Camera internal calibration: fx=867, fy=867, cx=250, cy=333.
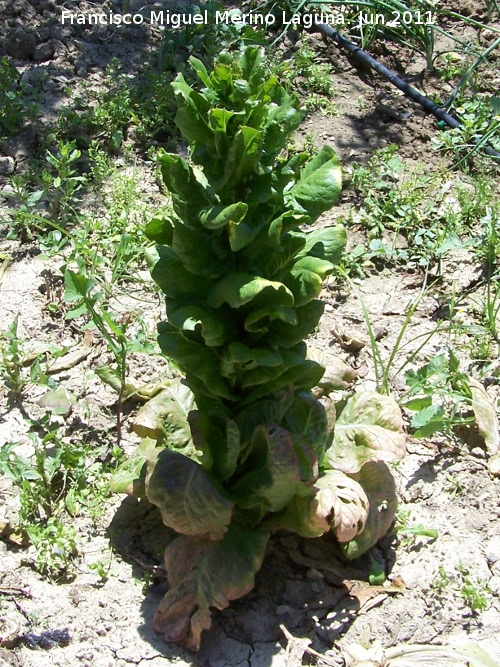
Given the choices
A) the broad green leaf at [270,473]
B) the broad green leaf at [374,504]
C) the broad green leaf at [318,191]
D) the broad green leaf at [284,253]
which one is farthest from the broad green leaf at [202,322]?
the broad green leaf at [374,504]

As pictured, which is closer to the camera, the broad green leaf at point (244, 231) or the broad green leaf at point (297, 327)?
the broad green leaf at point (244, 231)

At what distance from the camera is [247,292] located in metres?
2.46

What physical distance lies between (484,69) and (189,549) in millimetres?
3949

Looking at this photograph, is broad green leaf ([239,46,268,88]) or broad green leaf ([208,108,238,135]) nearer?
broad green leaf ([208,108,238,135])

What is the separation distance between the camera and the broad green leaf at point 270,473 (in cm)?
267

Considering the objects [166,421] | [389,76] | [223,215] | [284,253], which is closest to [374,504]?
[166,421]

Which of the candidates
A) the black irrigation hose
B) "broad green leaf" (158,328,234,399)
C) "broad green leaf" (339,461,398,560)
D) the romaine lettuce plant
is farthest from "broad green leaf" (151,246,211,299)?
the black irrigation hose

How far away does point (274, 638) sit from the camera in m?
2.85

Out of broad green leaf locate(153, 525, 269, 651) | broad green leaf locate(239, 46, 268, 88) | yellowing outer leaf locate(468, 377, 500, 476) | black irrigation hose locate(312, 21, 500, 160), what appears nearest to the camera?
broad green leaf locate(239, 46, 268, 88)

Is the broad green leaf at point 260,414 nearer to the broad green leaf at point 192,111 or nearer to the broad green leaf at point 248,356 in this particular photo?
the broad green leaf at point 248,356

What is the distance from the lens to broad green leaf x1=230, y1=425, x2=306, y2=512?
8.77ft

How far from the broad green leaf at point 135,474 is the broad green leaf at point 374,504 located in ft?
2.39

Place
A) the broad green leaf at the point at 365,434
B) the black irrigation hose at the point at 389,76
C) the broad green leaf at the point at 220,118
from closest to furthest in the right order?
1. the broad green leaf at the point at 220,118
2. the broad green leaf at the point at 365,434
3. the black irrigation hose at the point at 389,76

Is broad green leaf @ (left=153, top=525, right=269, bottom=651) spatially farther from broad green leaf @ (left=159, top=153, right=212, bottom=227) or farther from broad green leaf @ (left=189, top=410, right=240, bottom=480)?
broad green leaf @ (left=159, top=153, right=212, bottom=227)
